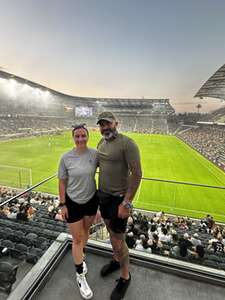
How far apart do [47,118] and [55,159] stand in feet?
118

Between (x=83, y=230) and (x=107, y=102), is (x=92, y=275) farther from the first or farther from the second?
(x=107, y=102)

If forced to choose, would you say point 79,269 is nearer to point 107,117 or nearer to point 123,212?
point 123,212

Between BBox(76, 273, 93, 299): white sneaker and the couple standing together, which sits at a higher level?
the couple standing together

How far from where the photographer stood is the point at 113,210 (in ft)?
5.77

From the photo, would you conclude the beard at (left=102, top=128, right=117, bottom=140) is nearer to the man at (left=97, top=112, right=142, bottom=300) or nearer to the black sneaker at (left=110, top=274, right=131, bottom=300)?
the man at (left=97, top=112, right=142, bottom=300)

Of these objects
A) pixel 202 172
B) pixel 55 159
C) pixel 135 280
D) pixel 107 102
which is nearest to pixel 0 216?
pixel 135 280

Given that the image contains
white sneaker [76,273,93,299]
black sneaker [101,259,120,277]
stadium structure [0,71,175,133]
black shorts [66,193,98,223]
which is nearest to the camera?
white sneaker [76,273,93,299]

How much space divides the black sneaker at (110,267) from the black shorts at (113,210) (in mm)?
517

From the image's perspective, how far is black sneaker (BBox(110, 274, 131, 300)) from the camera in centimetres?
173

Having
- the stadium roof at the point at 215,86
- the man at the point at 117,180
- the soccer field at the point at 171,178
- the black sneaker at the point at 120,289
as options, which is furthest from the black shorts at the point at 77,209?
the stadium roof at the point at 215,86

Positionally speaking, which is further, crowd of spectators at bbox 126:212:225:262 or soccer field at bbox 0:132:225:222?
soccer field at bbox 0:132:225:222

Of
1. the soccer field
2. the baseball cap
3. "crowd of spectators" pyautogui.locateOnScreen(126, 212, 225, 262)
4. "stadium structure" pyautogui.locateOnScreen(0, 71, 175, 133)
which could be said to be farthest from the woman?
"stadium structure" pyautogui.locateOnScreen(0, 71, 175, 133)

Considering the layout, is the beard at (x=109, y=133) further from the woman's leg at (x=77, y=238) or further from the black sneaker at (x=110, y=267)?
the black sneaker at (x=110, y=267)

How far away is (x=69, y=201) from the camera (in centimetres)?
183
